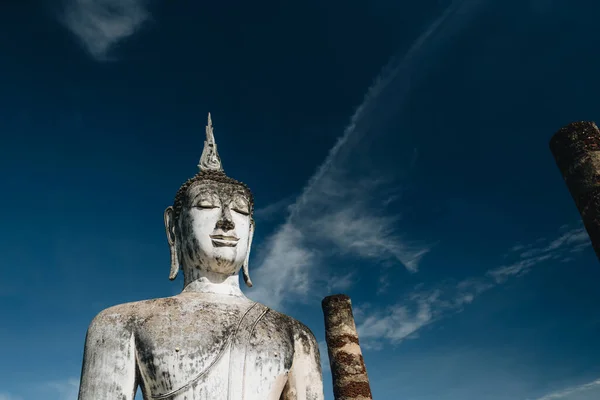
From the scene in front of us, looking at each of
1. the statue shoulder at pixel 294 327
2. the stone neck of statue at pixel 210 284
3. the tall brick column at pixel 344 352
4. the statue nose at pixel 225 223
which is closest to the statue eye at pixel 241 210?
the statue nose at pixel 225 223

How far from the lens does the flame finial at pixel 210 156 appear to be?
170 inches

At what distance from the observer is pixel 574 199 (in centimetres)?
866

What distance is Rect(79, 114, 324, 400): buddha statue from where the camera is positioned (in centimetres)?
308

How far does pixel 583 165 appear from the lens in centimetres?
847

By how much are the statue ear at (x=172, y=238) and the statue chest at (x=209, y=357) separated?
681 mm

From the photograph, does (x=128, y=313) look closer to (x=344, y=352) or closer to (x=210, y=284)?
(x=210, y=284)

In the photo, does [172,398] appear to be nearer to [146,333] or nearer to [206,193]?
[146,333]

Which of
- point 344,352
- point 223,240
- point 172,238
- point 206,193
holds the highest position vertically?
point 344,352

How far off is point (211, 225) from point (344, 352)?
28.0 feet

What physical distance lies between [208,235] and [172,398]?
118 centimetres

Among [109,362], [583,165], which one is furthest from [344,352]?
[109,362]

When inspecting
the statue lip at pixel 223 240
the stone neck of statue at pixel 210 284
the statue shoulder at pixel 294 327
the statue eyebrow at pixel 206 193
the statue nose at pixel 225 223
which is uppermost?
the statue eyebrow at pixel 206 193

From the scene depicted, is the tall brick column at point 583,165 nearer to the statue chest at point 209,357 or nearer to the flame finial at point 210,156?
the flame finial at point 210,156

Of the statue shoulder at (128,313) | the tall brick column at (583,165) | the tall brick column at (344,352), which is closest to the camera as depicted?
the statue shoulder at (128,313)
